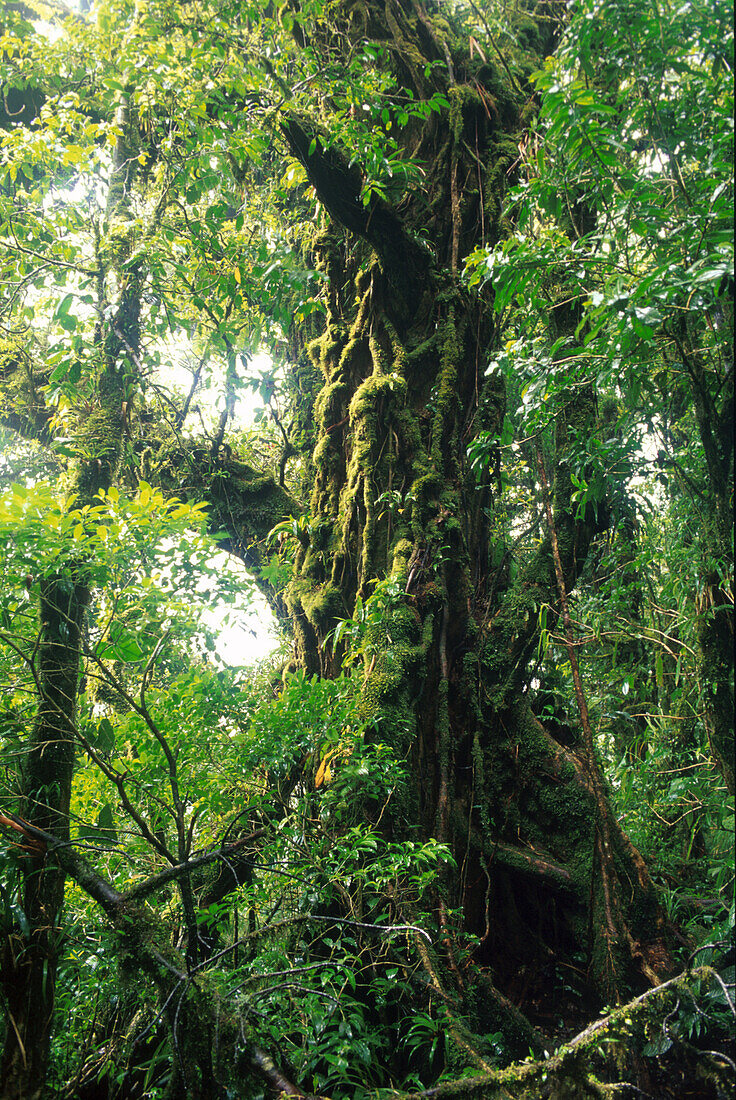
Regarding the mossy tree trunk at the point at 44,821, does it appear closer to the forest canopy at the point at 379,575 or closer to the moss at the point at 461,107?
the forest canopy at the point at 379,575

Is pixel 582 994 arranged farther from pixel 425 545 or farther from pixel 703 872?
pixel 425 545

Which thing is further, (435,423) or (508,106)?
(508,106)

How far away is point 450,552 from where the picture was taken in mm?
3402

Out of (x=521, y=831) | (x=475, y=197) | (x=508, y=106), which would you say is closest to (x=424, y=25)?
(x=508, y=106)

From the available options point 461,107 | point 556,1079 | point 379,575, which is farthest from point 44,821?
point 461,107

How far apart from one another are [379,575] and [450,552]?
0.45 metres

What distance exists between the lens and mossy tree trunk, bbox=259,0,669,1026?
2.85 m

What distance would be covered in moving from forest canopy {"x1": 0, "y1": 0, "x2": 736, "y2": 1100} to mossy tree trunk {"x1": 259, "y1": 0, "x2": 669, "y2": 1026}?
0.03 meters

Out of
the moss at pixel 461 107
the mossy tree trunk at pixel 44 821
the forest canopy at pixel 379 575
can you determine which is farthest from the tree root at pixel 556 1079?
the moss at pixel 461 107

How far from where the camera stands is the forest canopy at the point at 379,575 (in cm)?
163

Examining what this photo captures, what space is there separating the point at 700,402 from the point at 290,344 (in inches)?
168

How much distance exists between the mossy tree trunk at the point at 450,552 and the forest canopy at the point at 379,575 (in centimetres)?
3

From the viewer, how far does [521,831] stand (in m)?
3.19

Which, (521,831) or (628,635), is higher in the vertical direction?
(628,635)
